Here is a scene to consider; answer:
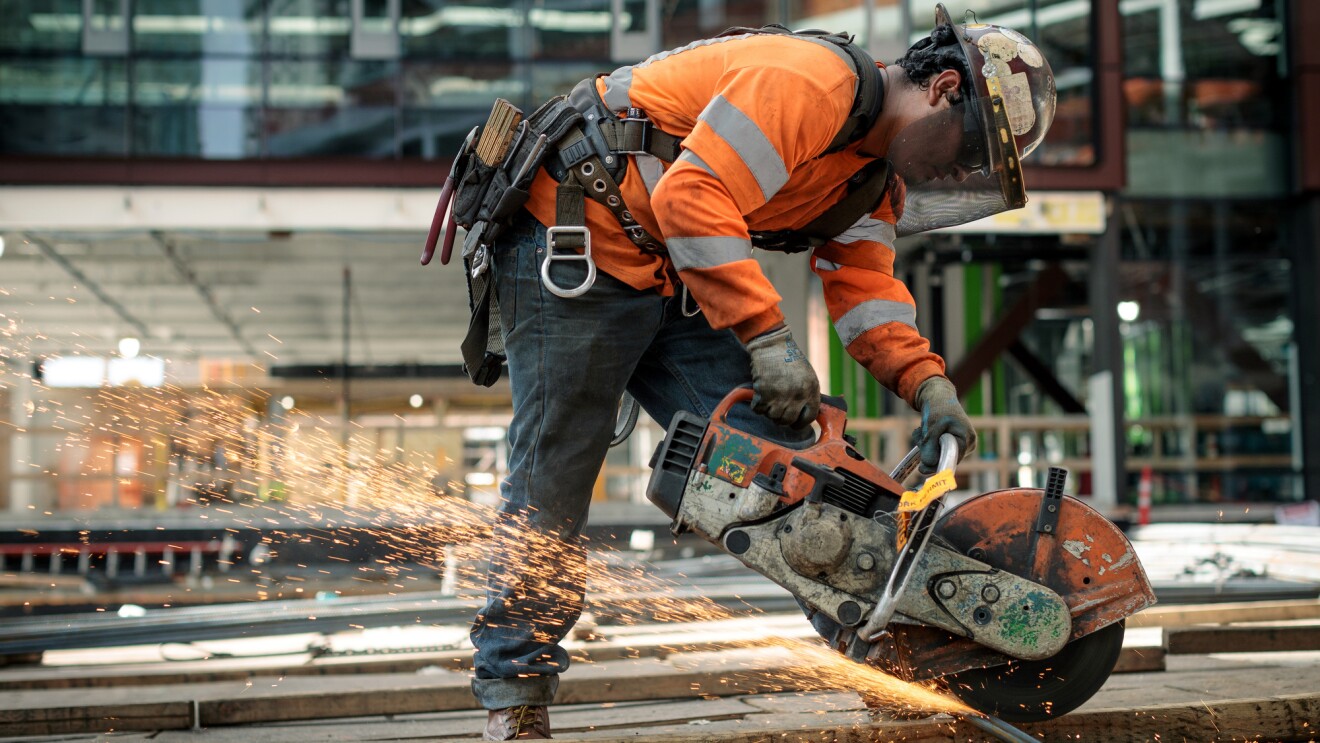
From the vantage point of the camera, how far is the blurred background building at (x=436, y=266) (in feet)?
46.3

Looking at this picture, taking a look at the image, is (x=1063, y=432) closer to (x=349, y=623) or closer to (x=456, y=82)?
(x=456, y=82)

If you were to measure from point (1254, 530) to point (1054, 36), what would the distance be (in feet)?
25.7

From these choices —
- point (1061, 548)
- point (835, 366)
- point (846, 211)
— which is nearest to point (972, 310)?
point (835, 366)

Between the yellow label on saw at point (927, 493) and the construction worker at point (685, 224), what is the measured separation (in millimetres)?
273

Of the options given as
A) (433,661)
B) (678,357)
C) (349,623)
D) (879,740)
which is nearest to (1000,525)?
(879,740)

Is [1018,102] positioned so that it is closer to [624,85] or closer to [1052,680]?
[624,85]

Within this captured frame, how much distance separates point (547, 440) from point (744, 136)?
797mm

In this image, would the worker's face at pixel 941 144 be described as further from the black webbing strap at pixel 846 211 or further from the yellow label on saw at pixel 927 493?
the yellow label on saw at pixel 927 493

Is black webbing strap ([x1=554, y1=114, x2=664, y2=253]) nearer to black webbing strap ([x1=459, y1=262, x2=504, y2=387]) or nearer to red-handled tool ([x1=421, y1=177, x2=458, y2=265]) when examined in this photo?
black webbing strap ([x1=459, y1=262, x2=504, y2=387])

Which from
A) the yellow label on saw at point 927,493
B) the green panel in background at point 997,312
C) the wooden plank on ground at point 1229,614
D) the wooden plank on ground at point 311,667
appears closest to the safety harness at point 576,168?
the yellow label on saw at point 927,493

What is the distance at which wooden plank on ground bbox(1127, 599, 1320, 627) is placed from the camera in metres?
5.23

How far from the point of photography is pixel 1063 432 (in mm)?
16359

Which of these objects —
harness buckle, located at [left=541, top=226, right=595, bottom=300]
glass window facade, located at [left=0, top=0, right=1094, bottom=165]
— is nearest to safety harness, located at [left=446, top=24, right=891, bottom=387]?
harness buckle, located at [left=541, top=226, right=595, bottom=300]

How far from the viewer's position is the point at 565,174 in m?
2.74
